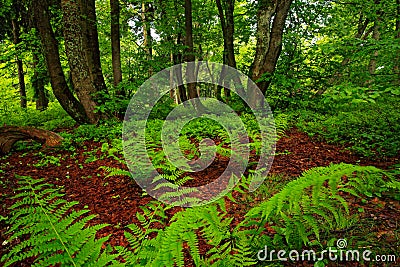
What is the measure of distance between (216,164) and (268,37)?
4.52 meters

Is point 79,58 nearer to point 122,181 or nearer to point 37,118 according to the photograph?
point 122,181

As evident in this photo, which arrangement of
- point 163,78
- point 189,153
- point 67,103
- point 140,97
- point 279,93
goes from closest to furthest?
point 189,153 < point 67,103 < point 279,93 < point 140,97 < point 163,78

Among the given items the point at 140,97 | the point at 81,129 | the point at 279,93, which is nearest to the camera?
the point at 81,129

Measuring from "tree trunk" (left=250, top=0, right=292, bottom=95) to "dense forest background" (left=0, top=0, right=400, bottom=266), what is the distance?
0.03 m

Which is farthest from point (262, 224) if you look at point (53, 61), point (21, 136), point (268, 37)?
point (53, 61)

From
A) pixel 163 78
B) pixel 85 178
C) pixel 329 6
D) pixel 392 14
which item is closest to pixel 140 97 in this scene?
pixel 163 78

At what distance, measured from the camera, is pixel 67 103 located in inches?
279

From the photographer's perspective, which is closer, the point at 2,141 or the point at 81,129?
the point at 2,141

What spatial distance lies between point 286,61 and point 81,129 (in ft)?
19.6

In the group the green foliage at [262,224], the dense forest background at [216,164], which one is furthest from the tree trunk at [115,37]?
the green foliage at [262,224]

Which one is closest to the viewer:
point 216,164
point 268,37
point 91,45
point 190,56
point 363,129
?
point 216,164

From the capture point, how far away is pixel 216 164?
4.52 m

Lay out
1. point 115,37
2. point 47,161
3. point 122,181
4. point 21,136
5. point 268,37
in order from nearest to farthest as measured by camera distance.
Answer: point 122,181
point 47,161
point 21,136
point 268,37
point 115,37

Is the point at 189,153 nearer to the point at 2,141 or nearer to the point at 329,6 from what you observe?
the point at 2,141
